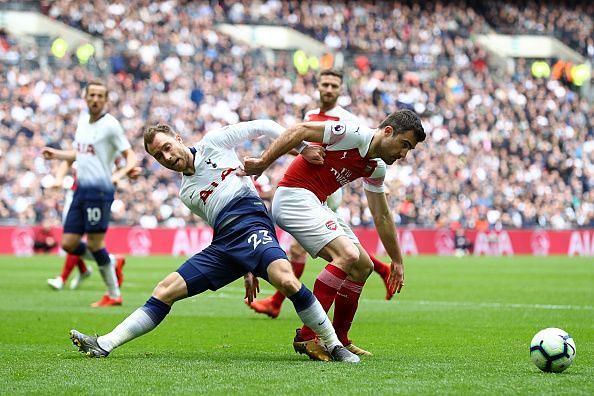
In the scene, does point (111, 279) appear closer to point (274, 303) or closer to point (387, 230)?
point (274, 303)

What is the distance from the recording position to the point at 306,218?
9.00 metres

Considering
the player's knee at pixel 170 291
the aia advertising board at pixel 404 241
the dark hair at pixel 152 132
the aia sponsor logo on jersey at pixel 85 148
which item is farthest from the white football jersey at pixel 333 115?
the aia advertising board at pixel 404 241

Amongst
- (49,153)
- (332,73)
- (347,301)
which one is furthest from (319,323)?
(49,153)

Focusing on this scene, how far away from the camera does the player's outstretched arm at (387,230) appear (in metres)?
9.39

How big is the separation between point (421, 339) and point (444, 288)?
8877 mm

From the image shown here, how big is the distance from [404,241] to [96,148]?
71.9 feet

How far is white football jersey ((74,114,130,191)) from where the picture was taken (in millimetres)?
14273

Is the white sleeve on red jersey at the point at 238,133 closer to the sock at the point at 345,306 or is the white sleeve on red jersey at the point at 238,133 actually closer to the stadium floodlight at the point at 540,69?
the sock at the point at 345,306

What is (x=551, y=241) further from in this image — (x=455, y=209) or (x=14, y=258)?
(x=14, y=258)

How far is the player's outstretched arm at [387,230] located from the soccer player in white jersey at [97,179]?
5.51 meters

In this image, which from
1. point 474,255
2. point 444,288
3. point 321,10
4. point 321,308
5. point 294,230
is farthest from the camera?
point 321,10

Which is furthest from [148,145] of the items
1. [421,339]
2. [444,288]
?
[444,288]

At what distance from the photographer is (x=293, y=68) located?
43.0m

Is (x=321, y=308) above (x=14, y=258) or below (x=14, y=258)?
above
